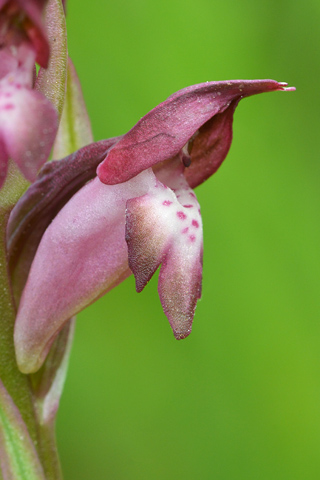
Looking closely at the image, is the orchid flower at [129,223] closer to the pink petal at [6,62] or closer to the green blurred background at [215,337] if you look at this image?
the pink petal at [6,62]

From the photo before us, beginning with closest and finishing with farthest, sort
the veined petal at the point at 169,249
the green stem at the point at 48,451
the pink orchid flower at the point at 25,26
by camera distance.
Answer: the pink orchid flower at the point at 25,26
the veined petal at the point at 169,249
the green stem at the point at 48,451

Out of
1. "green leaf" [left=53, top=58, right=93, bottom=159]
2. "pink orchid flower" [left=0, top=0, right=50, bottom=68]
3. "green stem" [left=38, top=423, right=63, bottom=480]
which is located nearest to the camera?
"pink orchid flower" [left=0, top=0, right=50, bottom=68]

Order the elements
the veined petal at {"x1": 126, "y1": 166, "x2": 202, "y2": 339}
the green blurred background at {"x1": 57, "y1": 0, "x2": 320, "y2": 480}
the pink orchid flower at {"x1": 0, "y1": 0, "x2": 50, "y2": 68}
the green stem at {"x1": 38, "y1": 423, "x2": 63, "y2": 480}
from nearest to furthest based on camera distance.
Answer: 1. the pink orchid flower at {"x1": 0, "y1": 0, "x2": 50, "y2": 68}
2. the veined petal at {"x1": 126, "y1": 166, "x2": 202, "y2": 339}
3. the green stem at {"x1": 38, "y1": 423, "x2": 63, "y2": 480}
4. the green blurred background at {"x1": 57, "y1": 0, "x2": 320, "y2": 480}

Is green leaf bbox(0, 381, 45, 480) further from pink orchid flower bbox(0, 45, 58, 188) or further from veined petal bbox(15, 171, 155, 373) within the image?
pink orchid flower bbox(0, 45, 58, 188)

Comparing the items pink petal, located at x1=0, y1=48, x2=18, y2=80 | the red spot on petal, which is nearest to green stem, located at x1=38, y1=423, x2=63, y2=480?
the red spot on petal

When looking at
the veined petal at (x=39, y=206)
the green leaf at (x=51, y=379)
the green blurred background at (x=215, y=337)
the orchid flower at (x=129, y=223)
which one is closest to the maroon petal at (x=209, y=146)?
the orchid flower at (x=129, y=223)

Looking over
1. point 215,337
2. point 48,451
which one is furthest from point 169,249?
point 215,337

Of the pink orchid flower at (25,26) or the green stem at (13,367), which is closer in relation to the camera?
the pink orchid flower at (25,26)

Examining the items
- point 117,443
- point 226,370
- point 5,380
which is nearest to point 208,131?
point 5,380
